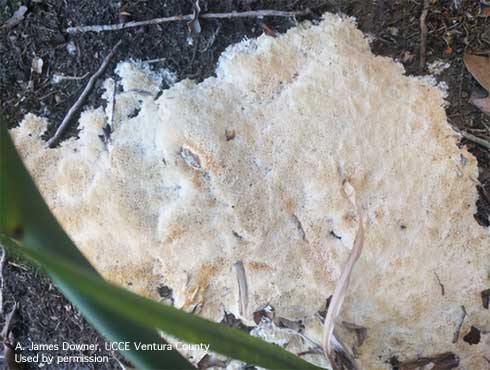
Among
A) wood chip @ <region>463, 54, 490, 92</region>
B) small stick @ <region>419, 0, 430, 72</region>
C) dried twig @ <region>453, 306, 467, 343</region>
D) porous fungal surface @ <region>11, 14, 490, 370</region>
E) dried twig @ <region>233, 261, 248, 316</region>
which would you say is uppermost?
small stick @ <region>419, 0, 430, 72</region>

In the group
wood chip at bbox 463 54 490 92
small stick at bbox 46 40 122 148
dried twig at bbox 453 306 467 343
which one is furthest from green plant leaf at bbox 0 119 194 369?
wood chip at bbox 463 54 490 92

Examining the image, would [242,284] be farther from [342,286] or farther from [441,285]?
[441,285]

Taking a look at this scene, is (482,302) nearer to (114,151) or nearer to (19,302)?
(114,151)

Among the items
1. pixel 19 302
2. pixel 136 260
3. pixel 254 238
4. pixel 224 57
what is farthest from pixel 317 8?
pixel 19 302

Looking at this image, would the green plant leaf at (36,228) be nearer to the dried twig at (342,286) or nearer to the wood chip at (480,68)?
the dried twig at (342,286)

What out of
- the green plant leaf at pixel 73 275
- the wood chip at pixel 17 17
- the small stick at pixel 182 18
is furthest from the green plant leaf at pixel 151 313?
the wood chip at pixel 17 17

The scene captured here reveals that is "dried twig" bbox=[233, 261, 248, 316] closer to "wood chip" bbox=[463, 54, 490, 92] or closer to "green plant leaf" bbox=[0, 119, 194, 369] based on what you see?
"green plant leaf" bbox=[0, 119, 194, 369]
